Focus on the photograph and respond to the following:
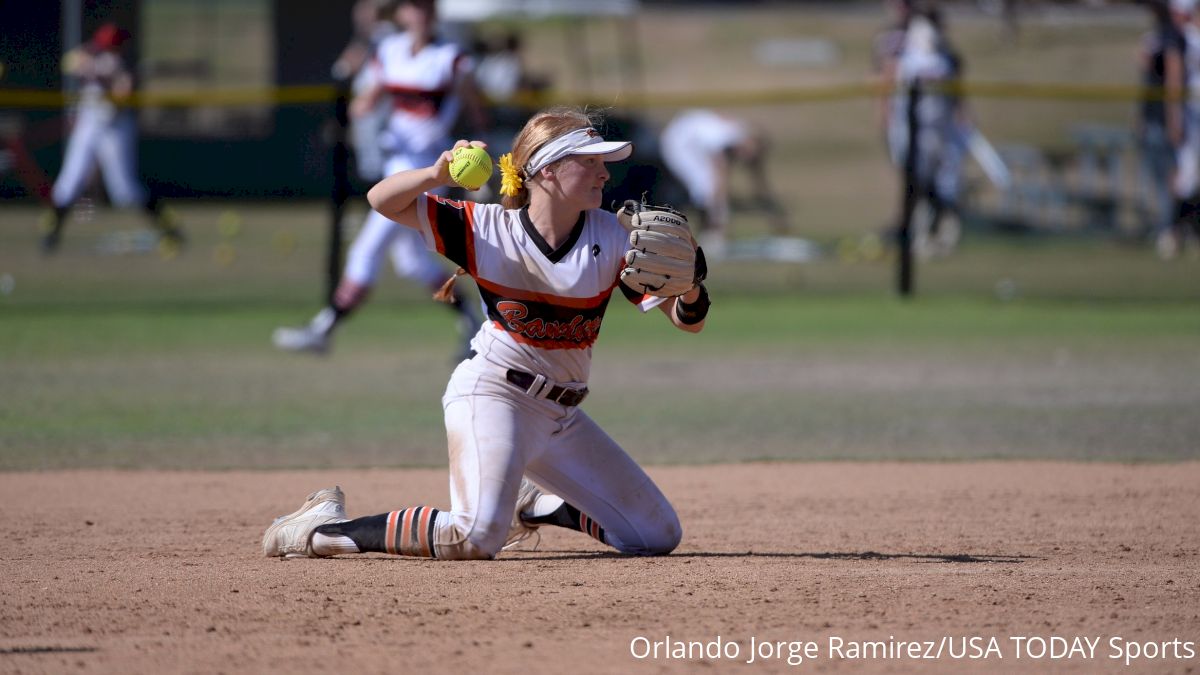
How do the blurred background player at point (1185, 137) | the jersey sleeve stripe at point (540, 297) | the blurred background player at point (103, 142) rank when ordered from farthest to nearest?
the blurred background player at point (1185, 137), the blurred background player at point (103, 142), the jersey sleeve stripe at point (540, 297)

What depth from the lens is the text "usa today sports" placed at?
3.97 m

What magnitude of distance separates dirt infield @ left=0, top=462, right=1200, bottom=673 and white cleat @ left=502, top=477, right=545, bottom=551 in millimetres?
120

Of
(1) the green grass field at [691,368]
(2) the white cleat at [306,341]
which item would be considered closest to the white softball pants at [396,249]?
(2) the white cleat at [306,341]

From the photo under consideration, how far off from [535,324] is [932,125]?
12.4 meters

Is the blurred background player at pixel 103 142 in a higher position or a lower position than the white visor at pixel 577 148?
lower

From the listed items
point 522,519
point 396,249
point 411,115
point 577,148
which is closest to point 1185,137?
point 411,115

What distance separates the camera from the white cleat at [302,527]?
5223 mm

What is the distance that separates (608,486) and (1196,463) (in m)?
3.53

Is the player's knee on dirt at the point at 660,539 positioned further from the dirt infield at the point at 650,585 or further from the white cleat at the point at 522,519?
the white cleat at the point at 522,519

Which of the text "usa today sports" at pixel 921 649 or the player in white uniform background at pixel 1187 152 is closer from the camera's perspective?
the text "usa today sports" at pixel 921 649

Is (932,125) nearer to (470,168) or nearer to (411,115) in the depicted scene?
(411,115)

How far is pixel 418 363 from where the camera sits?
419 inches

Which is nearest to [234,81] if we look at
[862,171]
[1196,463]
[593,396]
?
[862,171]

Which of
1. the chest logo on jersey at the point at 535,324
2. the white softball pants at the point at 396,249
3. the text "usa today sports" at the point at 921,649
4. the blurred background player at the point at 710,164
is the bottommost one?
the blurred background player at the point at 710,164
